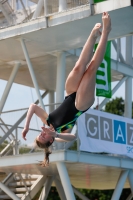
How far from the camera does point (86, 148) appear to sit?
17984 millimetres

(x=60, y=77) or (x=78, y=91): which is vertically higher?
(x=60, y=77)

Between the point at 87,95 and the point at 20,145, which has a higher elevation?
the point at 87,95

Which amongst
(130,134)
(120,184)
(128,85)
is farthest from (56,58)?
(120,184)

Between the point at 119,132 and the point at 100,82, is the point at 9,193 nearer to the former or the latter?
the point at 119,132

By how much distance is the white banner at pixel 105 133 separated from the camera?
18.0 m

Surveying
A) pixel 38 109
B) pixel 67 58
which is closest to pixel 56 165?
pixel 67 58

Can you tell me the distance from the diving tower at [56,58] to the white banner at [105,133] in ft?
0.92

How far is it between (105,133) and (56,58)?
356 cm

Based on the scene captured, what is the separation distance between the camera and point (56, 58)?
20.7m

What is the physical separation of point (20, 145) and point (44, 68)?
390cm

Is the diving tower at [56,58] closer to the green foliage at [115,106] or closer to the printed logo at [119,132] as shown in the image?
the printed logo at [119,132]

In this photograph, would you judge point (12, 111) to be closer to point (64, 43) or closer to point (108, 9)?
point (64, 43)

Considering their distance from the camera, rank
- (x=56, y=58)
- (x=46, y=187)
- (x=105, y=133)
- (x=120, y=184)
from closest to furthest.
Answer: (x=105, y=133) → (x=56, y=58) → (x=120, y=184) → (x=46, y=187)

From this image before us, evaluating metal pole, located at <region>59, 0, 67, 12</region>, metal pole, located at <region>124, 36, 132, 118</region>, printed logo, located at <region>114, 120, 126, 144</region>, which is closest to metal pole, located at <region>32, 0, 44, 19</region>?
metal pole, located at <region>59, 0, 67, 12</region>
